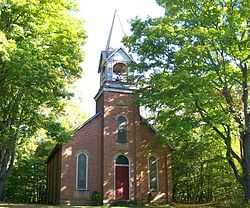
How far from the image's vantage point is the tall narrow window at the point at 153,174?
95.4ft

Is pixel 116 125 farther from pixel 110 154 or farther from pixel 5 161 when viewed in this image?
pixel 5 161

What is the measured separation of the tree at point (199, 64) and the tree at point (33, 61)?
14.9 feet

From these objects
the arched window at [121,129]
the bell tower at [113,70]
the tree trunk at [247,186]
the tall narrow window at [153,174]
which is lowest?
the tree trunk at [247,186]

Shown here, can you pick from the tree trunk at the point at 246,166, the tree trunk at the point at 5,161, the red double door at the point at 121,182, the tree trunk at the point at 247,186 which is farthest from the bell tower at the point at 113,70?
the tree trunk at the point at 247,186

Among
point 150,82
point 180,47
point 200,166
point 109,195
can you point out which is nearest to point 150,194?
point 109,195

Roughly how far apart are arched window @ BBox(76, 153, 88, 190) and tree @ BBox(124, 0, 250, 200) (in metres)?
9.32

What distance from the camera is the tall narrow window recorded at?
29.1 meters

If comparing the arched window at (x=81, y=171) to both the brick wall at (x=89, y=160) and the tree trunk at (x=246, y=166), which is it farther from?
the tree trunk at (x=246, y=166)

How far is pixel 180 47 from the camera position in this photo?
794 inches

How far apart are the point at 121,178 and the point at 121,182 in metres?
0.32

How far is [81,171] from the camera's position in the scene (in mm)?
28359

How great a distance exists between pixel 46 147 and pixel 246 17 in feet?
96.2

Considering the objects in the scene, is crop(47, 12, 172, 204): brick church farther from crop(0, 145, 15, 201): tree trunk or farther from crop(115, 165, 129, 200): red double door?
crop(0, 145, 15, 201): tree trunk

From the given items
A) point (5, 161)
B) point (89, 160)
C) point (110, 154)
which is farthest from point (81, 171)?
point (5, 161)
